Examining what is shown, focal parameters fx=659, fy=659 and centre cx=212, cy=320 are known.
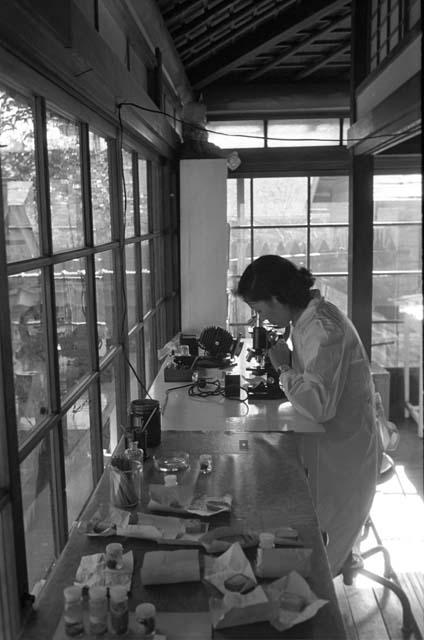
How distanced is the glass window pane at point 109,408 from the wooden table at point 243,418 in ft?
0.71

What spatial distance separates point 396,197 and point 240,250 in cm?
154

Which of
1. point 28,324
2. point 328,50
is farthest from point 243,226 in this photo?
point 28,324

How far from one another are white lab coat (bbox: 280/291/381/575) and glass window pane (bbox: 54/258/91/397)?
76cm

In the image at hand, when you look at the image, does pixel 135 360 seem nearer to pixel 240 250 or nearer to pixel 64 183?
pixel 64 183

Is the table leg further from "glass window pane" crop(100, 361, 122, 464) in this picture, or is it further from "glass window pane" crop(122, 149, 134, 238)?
"glass window pane" crop(122, 149, 134, 238)

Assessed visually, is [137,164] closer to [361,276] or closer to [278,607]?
[361,276]

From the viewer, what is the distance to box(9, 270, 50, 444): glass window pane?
1733 millimetres

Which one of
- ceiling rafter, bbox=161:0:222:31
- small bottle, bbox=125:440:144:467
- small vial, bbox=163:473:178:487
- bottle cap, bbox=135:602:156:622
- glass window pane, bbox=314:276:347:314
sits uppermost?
ceiling rafter, bbox=161:0:222:31

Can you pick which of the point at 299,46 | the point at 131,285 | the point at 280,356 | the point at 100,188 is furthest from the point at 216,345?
the point at 299,46

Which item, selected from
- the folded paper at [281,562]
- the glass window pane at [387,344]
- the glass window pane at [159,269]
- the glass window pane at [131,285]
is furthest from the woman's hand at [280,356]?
the glass window pane at [387,344]

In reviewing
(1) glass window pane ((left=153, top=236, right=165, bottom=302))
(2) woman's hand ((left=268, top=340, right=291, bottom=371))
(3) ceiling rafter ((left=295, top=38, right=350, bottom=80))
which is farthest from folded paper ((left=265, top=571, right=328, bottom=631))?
(3) ceiling rafter ((left=295, top=38, right=350, bottom=80))

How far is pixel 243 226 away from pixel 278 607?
15.8 feet

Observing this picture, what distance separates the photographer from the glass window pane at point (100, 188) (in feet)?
8.61

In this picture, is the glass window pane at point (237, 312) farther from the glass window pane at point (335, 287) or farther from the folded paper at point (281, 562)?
the folded paper at point (281, 562)
